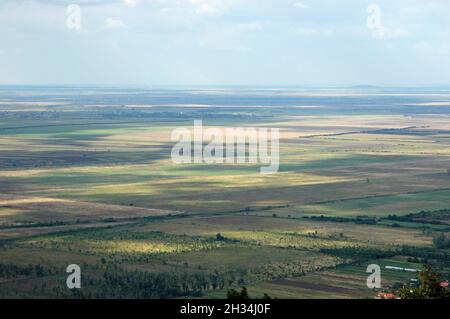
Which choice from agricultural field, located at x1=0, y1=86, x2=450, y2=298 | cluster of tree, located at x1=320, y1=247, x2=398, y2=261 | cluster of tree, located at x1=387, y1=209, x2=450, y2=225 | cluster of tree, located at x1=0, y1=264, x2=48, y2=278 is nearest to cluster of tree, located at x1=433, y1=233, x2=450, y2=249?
agricultural field, located at x1=0, y1=86, x2=450, y2=298

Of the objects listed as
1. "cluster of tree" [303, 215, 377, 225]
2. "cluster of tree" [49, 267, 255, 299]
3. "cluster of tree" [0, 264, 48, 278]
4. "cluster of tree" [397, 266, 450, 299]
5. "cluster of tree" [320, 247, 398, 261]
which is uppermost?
"cluster of tree" [397, 266, 450, 299]

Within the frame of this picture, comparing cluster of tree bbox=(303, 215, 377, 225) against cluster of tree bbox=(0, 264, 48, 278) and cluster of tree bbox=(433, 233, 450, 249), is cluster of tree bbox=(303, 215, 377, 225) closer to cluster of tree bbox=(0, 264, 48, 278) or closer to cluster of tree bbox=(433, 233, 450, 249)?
cluster of tree bbox=(433, 233, 450, 249)

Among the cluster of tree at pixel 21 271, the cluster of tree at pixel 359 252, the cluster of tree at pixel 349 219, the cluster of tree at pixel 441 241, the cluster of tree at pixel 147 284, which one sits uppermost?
the cluster of tree at pixel 349 219

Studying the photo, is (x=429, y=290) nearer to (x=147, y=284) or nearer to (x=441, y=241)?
(x=147, y=284)

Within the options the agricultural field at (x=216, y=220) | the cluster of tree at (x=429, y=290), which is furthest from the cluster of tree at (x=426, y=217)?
the cluster of tree at (x=429, y=290)

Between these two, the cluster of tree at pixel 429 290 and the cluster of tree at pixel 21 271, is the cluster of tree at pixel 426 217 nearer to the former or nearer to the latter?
the cluster of tree at pixel 21 271

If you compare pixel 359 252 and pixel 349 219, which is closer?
pixel 359 252

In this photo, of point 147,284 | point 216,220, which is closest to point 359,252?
point 147,284

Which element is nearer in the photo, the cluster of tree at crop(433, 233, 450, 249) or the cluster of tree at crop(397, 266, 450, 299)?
the cluster of tree at crop(397, 266, 450, 299)
